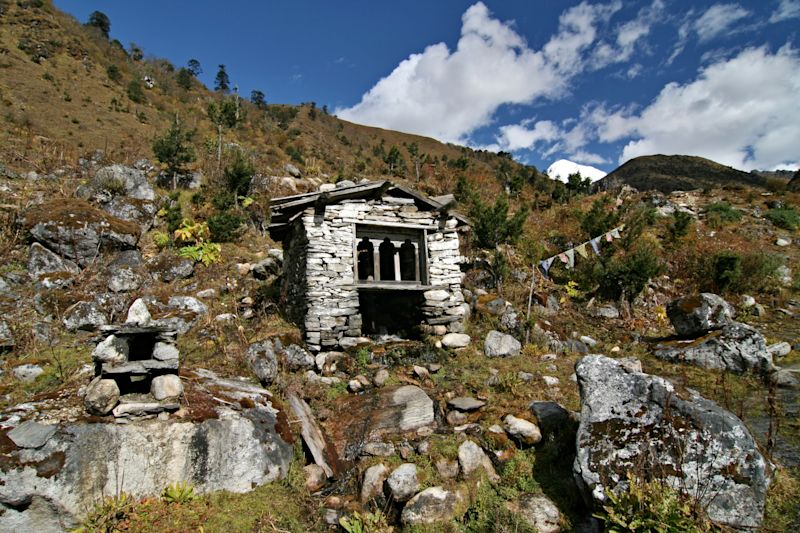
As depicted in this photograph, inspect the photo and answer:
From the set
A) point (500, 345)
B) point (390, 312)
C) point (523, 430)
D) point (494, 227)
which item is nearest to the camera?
point (523, 430)

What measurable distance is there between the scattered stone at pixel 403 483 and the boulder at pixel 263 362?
3.25 meters

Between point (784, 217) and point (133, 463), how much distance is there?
27137 millimetres

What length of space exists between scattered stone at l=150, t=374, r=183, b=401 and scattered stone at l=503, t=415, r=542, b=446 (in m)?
4.70

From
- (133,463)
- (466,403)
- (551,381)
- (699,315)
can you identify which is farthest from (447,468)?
(699,315)

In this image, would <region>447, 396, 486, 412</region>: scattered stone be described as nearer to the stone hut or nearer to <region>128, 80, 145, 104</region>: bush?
the stone hut

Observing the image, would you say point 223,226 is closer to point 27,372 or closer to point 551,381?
point 27,372

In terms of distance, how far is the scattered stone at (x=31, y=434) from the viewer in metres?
4.26

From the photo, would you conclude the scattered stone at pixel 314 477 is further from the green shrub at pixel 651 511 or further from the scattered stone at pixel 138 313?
the scattered stone at pixel 138 313

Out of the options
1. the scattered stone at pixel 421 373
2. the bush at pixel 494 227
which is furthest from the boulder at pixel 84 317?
the bush at pixel 494 227

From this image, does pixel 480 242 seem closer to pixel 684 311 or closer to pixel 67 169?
pixel 684 311

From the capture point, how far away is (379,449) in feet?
19.8

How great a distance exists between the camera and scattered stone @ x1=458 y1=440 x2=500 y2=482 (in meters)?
5.45

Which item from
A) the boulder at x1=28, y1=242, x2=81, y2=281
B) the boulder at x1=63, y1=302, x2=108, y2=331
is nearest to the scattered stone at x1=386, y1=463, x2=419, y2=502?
the boulder at x1=63, y1=302, x2=108, y2=331

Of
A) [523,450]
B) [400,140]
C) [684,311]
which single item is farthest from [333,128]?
[523,450]
